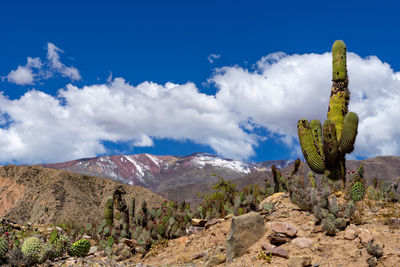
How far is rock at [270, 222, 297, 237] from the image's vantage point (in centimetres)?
736

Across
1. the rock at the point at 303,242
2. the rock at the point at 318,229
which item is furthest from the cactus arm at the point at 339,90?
the rock at the point at 303,242

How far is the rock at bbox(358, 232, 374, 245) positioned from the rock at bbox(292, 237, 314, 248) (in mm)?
923

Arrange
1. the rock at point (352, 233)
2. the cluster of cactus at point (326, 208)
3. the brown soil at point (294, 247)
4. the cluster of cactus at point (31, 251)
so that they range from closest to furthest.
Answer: the brown soil at point (294, 247) < the rock at point (352, 233) < the cluster of cactus at point (326, 208) < the cluster of cactus at point (31, 251)

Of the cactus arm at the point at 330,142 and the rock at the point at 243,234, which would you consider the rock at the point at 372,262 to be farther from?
the cactus arm at the point at 330,142

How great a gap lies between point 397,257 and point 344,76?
22.0 ft

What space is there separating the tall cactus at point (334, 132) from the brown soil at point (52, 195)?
17.0 metres

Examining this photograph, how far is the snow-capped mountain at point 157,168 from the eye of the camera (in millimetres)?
137250

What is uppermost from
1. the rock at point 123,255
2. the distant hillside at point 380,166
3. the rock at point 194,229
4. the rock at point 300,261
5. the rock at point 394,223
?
the distant hillside at point 380,166

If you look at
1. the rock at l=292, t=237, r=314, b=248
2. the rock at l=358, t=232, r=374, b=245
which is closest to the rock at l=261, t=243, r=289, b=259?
the rock at l=292, t=237, r=314, b=248

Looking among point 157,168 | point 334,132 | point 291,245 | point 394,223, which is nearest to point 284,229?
point 291,245

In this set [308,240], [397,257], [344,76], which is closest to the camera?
[397,257]

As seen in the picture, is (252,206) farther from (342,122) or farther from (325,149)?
(342,122)

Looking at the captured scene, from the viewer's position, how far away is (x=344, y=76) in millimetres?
10938

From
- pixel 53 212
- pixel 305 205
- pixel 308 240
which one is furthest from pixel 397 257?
pixel 53 212
